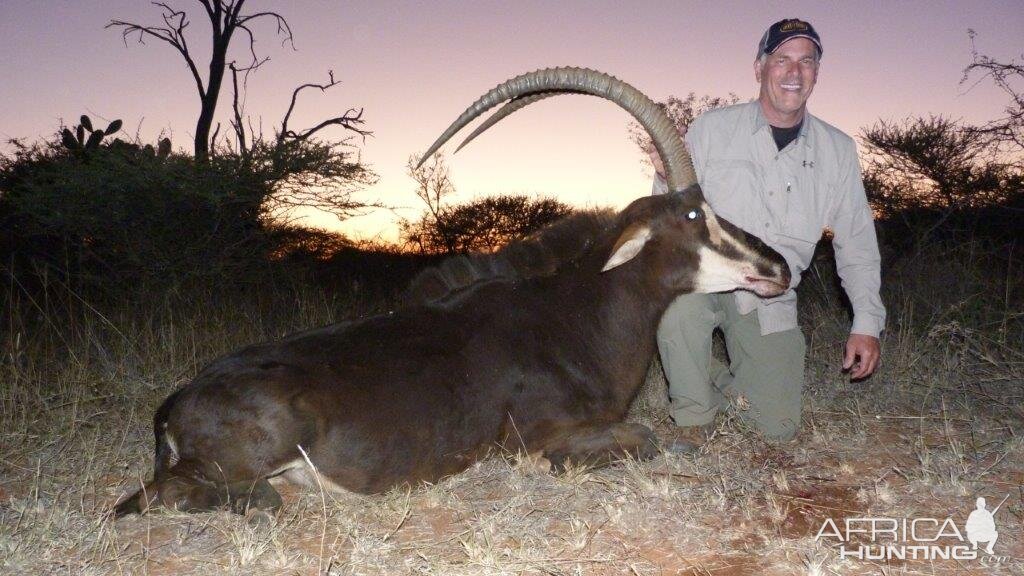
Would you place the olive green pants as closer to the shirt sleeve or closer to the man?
the man

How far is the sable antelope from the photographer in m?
3.09

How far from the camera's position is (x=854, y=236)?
4402mm

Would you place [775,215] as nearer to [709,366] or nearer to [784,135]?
[784,135]

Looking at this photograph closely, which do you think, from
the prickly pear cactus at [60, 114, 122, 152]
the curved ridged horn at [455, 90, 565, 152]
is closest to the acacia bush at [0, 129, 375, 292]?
the prickly pear cactus at [60, 114, 122, 152]

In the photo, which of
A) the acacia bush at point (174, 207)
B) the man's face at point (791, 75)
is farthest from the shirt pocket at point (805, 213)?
the acacia bush at point (174, 207)

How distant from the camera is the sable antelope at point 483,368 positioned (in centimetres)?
309

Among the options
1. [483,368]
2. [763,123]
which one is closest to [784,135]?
[763,123]

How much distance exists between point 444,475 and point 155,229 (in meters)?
8.39

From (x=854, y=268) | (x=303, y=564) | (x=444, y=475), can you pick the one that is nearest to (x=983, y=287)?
(x=854, y=268)

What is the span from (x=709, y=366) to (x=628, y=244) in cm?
114

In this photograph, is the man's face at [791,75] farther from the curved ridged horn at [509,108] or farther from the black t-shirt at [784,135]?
the curved ridged horn at [509,108]

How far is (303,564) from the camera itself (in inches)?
106

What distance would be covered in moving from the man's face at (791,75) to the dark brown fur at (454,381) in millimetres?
928

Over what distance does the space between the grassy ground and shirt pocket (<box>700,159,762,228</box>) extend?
126 centimetres
